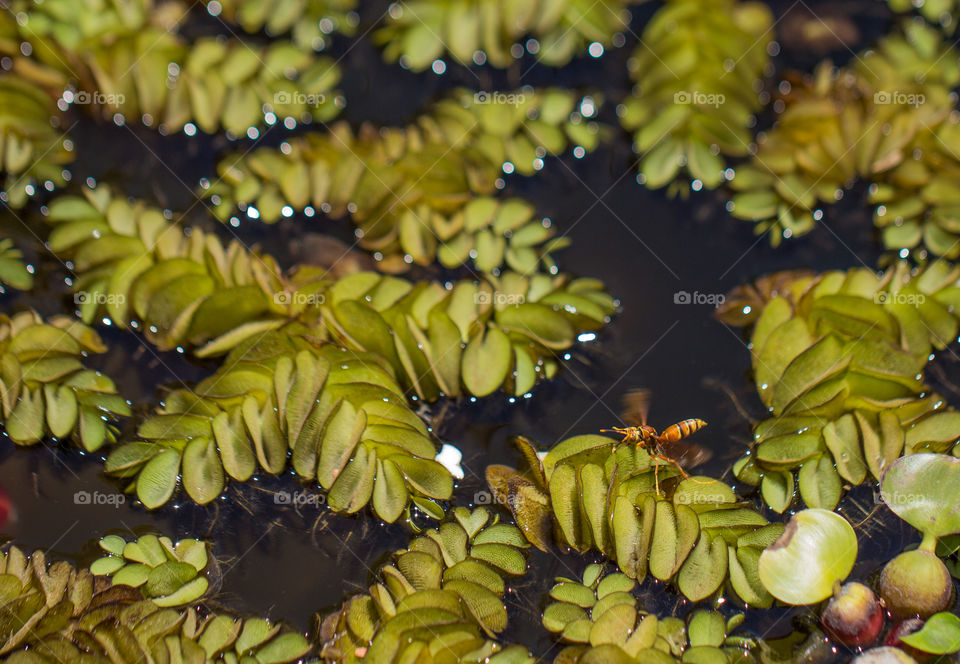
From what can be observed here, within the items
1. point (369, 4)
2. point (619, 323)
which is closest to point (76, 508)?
point (619, 323)

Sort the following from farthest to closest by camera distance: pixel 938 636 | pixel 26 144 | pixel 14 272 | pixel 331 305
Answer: pixel 26 144 → pixel 14 272 → pixel 331 305 → pixel 938 636

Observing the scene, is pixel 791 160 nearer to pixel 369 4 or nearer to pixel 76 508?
pixel 369 4

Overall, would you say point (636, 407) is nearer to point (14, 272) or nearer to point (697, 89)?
point (697, 89)

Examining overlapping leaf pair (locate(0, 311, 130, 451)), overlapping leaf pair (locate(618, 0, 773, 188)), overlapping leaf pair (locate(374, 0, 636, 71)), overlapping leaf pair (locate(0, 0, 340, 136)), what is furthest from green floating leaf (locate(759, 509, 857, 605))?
overlapping leaf pair (locate(0, 0, 340, 136))

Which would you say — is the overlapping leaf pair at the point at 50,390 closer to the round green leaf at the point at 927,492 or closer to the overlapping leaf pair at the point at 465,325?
the overlapping leaf pair at the point at 465,325

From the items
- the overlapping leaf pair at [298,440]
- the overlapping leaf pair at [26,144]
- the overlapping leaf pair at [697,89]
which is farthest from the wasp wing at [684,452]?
the overlapping leaf pair at [26,144]

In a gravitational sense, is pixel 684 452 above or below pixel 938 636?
above

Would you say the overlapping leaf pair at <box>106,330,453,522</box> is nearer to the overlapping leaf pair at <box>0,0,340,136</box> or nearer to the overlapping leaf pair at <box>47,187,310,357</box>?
the overlapping leaf pair at <box>47,187,310,357</box>

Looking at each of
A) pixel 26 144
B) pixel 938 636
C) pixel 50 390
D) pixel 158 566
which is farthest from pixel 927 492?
pixel 26 144
